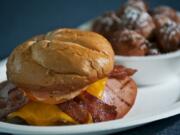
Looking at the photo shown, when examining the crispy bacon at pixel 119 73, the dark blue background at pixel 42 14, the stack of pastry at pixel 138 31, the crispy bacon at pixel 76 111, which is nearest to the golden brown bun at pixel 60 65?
the crispy bacon at pixel 76 111

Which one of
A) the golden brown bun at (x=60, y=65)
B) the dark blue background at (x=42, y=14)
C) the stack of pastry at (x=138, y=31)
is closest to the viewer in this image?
the golden brown bun at (x=60, y=65)

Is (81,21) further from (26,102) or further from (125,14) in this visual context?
(26,102)

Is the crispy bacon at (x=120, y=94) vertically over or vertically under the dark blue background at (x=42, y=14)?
over

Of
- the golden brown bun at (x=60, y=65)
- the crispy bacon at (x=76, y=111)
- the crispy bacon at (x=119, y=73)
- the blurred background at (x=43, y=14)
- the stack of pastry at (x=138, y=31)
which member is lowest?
the blurred background at (x=43, y=14)

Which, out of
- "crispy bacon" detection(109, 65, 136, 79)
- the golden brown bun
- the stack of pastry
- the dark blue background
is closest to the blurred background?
the dark blue background

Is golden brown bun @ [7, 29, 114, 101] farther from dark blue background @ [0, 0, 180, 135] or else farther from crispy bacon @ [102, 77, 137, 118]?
dark blue background @ [0, 0, 180, 135]

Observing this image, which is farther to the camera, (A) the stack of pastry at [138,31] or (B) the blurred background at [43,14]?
(B) the blurred background at [43,14]

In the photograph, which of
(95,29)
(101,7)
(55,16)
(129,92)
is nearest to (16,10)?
(55,16)

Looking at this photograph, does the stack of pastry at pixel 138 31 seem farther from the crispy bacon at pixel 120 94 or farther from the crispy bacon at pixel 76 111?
the crispy bacon at pixel 76 111
